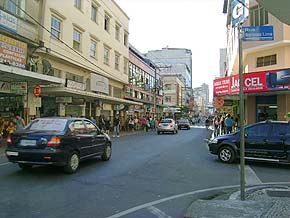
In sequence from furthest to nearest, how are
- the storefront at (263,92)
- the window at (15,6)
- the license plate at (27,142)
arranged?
the window at (15,6), the storefront at (263,92), the license plate at (27,142)

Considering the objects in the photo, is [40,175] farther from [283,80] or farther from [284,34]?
[284,34]

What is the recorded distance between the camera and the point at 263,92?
18969mm

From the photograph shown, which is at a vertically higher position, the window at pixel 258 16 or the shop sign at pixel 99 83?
the window at pixel 258 16

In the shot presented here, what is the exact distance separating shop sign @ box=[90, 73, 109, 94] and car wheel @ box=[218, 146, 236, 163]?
53.9 ft

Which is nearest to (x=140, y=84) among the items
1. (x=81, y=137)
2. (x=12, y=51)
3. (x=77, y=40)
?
(x=77, y=40)

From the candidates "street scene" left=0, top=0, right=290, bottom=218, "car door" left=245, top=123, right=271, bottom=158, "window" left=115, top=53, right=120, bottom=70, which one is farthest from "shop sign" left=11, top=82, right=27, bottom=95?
"window" left=115, top=53, right=120, bottom=70

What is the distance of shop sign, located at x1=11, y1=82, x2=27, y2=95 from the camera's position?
1677 cm

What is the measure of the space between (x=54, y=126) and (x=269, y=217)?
6192 mm

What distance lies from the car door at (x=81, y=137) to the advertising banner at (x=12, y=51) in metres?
7.55

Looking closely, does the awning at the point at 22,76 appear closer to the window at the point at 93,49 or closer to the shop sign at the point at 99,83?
the shop sign at the point at 99,83

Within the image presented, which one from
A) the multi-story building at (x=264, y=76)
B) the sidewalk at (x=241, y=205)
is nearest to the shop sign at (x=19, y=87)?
the multi-story building at (x=264, y=76)

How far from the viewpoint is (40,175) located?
8.73 meters

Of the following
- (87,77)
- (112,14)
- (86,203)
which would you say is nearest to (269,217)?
(86,203)

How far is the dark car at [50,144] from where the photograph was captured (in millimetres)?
8633
